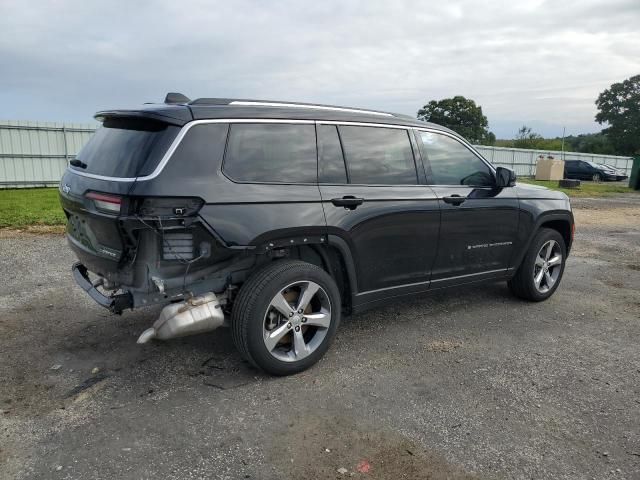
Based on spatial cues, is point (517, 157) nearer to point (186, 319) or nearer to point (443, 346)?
point (443, 346)

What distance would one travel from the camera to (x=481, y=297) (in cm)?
555

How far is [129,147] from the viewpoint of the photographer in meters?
3.33

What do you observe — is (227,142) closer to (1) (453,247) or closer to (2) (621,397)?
(1) (453,247)

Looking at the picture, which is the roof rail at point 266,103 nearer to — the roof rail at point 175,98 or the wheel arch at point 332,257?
the roof rail at point 175,98

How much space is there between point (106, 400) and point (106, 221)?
113 centimetres

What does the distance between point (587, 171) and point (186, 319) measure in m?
34.7

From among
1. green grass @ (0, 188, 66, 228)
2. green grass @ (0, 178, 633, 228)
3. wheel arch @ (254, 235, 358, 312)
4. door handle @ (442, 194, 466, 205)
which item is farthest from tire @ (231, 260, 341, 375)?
green grass @ (0, 188, 66, 228)

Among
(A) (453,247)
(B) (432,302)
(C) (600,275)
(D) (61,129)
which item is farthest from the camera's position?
(D) (61,129)

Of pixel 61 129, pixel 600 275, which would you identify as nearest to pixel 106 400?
pixel 600 275

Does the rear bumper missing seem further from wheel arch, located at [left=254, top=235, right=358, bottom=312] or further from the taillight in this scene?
wheel arch, located at [left=254, top=235, right=358, bottom=312]

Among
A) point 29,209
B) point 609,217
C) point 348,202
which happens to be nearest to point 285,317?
point 348,202

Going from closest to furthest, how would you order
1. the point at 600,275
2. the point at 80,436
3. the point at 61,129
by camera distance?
1. the point at 80,436
2. the point at 600,275
3. the point at 61,129

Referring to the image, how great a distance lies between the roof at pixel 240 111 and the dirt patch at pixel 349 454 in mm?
1993

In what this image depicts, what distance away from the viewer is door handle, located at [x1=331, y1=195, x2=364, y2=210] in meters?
3.73
